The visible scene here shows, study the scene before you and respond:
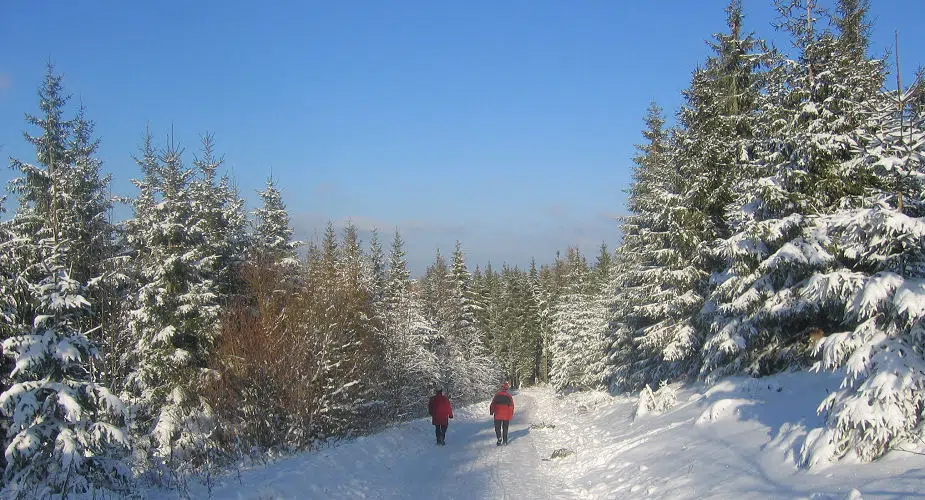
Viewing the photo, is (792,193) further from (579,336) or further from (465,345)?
(465,345)

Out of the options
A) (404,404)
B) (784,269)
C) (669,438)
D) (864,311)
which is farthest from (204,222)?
(864,311)

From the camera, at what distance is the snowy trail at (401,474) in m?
9.34

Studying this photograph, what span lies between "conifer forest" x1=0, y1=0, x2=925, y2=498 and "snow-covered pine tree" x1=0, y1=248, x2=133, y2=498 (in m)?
0.04

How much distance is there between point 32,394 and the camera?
24.5 feet

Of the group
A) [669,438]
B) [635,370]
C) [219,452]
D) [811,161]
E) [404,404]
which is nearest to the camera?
[669,438]

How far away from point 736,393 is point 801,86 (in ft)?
24.8

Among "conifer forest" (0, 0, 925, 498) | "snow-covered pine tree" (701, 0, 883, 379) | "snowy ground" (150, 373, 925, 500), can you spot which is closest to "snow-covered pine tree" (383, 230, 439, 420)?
"conifer forest" (0, 0, 925, 498)

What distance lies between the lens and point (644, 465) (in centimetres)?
1085

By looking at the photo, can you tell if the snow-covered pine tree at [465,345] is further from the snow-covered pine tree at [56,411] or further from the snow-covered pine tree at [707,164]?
the snow-covered pine tree at [56,411]

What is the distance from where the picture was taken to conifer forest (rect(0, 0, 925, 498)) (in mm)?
7297

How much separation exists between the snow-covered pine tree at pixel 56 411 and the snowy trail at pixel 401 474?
5.25 ft

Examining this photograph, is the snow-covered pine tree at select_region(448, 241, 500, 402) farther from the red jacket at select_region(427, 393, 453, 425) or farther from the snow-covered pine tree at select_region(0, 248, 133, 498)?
the snow-covered pine tree at select_region(0, 248, 133, 498)

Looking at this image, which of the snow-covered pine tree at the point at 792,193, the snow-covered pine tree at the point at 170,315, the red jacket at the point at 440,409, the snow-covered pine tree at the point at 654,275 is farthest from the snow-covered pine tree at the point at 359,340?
the snow-covered pine tree at the point at 792,193

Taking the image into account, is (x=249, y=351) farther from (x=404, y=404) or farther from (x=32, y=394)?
(x=404, y=404)
